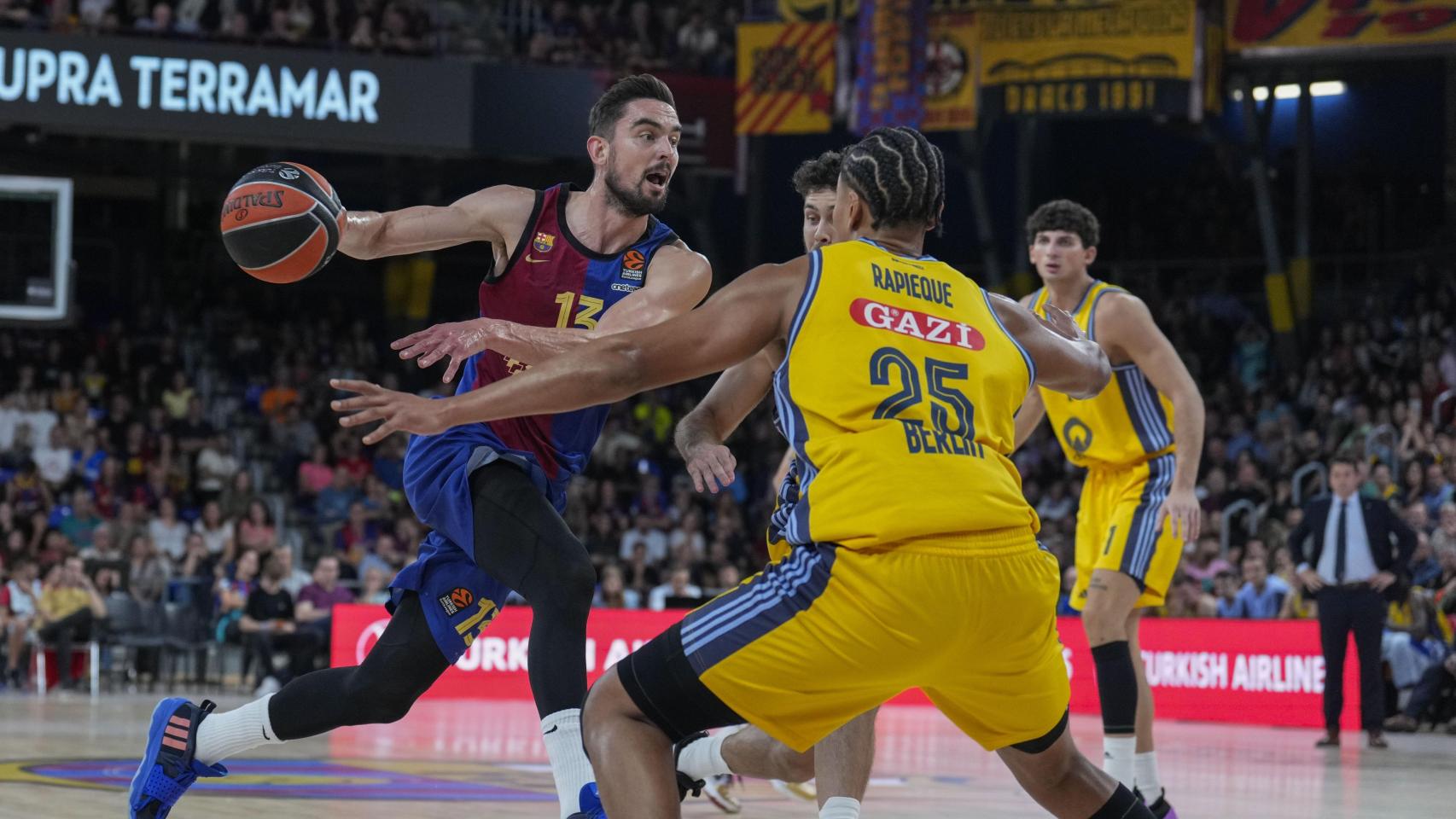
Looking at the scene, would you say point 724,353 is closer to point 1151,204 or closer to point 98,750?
point 98,750

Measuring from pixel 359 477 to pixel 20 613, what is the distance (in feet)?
17.2

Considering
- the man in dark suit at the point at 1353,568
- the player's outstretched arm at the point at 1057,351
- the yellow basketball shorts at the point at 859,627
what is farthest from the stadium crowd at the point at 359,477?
the yellow basketball shorts at the point at 859,627

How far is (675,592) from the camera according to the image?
17.9 metres

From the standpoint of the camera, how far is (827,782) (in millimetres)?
5258

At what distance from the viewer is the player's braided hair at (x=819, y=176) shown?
613 centimetres

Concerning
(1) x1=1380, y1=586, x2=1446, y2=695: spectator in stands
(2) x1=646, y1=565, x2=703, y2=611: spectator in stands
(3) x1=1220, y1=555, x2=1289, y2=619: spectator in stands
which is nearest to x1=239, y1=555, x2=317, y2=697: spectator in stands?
(2) x1=646, y1=565, x2=703, y2=611: spectator in stands

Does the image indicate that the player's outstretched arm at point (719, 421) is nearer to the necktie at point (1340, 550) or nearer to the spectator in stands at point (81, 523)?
the necktie at point (1340, 550)

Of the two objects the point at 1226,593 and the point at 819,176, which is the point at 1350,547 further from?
the point at 819,176

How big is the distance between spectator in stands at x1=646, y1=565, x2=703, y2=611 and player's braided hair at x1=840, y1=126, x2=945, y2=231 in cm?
1345

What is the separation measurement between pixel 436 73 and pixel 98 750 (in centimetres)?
1342

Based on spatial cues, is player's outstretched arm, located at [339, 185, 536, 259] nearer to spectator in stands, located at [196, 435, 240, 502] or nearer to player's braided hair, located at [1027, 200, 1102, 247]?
player's braided hair, located at [1027, 200, 1102, 247]

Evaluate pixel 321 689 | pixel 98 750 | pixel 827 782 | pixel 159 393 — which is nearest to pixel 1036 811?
pixel 827 782

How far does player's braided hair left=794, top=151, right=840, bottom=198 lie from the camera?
6.13m

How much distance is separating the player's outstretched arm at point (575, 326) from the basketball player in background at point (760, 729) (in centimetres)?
32
